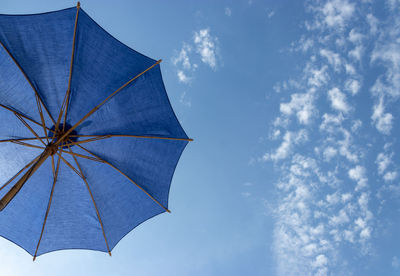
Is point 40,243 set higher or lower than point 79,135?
lower

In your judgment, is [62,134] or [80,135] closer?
[62,134]

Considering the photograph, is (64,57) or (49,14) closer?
(49,14)

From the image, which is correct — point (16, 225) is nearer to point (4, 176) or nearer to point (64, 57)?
point (4, 176)

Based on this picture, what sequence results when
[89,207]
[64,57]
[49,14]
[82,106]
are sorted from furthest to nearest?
1. [89,207]
2. [82,106]
3. [64,57]
4. [49,14]

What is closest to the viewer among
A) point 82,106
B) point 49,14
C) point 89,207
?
point 49,14

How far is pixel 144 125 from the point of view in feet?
19.7

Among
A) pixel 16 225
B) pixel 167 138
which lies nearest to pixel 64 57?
pixel 167 138

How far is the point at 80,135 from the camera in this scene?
580 cm

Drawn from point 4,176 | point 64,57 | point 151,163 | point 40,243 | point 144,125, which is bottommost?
point 40,243

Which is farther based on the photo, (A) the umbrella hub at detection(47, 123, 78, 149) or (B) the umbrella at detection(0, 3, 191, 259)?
(A) the umbrella hub at detection(47, 123, 78, 149)

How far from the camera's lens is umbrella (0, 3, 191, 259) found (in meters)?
5.12

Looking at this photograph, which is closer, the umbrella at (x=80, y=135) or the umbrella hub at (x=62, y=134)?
the umbrella at (x=80, y=135)

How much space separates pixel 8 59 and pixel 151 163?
11.6 feet

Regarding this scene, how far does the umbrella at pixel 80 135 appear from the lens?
16.8 ft
